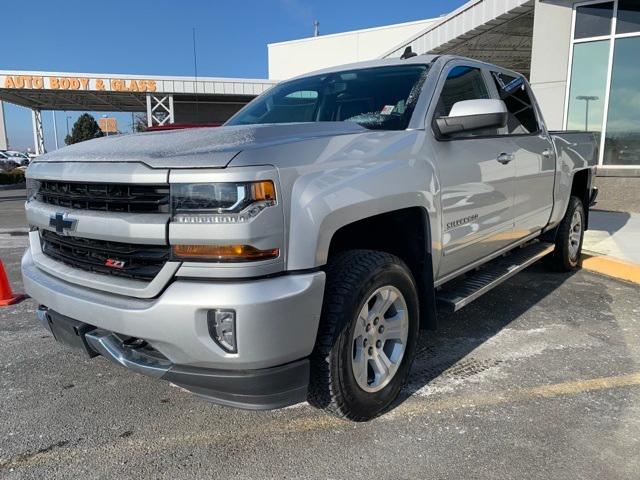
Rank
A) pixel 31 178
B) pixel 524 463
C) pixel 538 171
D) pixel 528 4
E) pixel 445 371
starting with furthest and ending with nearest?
pixel 528 4 → pixel 538 171 → pixel 445 371 → pixel 31 178 → pixel 524 463

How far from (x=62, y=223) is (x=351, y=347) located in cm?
152

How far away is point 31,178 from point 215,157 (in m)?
1.47

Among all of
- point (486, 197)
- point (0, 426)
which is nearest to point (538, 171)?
point (486, 197)

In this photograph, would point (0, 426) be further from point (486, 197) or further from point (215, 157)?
point (486, 197)

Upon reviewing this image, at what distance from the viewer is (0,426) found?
274cm

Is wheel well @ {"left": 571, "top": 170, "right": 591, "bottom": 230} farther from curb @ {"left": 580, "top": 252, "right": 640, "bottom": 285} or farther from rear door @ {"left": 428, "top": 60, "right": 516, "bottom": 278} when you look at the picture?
rear door @ {"left": 428, "top": 60, "right": 516, "bottom": 278}

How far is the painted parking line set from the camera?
2.47m

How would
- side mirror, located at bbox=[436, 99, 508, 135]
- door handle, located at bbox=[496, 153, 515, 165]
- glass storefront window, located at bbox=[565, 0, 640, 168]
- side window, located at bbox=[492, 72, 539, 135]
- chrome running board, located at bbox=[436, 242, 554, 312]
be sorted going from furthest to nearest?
glass storefront window, located at bbox=[565, 0, 640, 168] < side window, located at bbox=[492, 72, 539, 135] < door handle, located at bbox=[496, 153, 515, 165] < chrome running board, located at bbox=[436, 242, 554, 312] < side mirror, located at bbox=[436, 99, 508, 135]

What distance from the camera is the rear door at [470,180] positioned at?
312 cm

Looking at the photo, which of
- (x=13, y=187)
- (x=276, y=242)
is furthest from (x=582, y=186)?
(x=13, y=187)

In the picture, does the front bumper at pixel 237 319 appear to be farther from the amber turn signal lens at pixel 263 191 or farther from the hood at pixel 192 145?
the hood at pixel 192 145

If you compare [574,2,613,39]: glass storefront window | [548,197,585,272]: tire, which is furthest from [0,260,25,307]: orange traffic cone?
[574,2,613,39]: glass storefront window

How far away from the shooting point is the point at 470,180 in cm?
330

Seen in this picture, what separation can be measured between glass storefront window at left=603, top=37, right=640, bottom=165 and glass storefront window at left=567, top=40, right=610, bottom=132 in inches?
7.0
